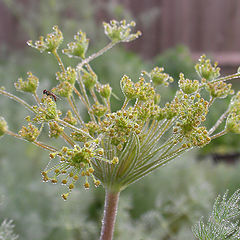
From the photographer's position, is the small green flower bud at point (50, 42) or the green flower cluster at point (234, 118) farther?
the small green flower bud at point (50, 42)

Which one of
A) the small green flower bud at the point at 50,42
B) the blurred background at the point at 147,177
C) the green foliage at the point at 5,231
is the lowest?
the green foliage at the point at 5,231

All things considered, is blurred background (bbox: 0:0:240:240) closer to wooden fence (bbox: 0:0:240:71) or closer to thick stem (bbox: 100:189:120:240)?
wooden fence (bbox: 0:0:240:71)

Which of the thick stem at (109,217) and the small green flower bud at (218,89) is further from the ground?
the small green flower bud at (218,89)

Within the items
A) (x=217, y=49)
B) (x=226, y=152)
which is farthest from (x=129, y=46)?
(x=226, y=152)

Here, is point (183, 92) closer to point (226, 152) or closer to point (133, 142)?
point (133, 142)

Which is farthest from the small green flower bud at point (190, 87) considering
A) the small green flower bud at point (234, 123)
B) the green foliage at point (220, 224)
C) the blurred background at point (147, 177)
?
the blurred background at point (147, 177)

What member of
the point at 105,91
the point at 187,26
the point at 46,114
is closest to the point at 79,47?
the point at 105,91

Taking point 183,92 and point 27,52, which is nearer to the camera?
point 183,92

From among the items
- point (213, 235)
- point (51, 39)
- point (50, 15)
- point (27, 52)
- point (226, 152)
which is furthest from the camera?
point (27, 52)

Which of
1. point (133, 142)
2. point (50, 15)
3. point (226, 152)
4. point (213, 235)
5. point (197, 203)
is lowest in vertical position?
point (213, 235)

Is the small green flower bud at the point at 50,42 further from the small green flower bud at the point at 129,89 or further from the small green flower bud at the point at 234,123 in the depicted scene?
the small green flower bud at the point at 234,123
